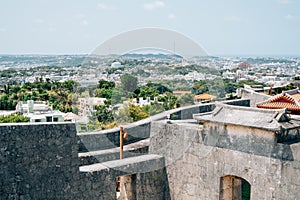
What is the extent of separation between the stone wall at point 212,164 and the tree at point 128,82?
43.0 inches

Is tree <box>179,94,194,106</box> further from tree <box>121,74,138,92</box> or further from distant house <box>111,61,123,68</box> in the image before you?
distant house <box>111,61,123,68</box>

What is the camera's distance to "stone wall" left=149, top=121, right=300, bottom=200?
7.14 meters

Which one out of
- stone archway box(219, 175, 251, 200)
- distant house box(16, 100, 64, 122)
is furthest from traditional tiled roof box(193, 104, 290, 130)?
distant house box(16, 100, 64, 122)

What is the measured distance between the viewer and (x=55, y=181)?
23.6ft

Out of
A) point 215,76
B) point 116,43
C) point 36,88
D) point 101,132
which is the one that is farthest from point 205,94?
point 36,88

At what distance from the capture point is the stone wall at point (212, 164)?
7.14 metres

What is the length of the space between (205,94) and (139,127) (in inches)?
79.8

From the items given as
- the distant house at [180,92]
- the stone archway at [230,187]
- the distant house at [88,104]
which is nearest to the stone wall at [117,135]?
the distant house at [88,104]

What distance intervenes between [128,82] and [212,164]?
254 cm

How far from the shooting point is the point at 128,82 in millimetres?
9109

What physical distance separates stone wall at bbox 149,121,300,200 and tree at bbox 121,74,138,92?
3.58ft

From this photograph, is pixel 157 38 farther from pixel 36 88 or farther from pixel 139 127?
pixel 36 88

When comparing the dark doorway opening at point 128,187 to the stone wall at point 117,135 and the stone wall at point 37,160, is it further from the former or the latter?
the stone wall at point 37,160

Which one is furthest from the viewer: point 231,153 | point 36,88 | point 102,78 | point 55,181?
point 36,88
